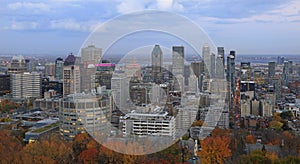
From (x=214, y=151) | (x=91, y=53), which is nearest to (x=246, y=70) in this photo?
(x=214, y=151)

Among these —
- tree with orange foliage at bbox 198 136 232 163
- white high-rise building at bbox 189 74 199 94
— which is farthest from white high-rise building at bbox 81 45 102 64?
tree with orange foliage at bbox 198 136 232 163

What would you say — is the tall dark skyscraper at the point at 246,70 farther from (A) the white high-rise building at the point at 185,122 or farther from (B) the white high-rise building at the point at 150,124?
(A) the white high-rise building at the point at 185,122

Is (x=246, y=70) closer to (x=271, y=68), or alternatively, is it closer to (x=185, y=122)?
(x=271, y=68)

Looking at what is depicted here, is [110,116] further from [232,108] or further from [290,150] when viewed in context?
[232,108]

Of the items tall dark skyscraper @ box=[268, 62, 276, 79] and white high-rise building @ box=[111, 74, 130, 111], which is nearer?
white high-rise building @ box=[111, 74, 130, 111]

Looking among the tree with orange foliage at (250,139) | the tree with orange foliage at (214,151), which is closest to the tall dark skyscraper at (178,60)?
the tree with orange foliage at (214,151)

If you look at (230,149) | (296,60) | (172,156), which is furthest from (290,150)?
(296,60)

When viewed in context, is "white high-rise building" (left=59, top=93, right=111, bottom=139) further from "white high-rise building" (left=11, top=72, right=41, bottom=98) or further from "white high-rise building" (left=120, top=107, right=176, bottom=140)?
"white high-rise building" (left=11, top=72, right=41, bottom=98)
